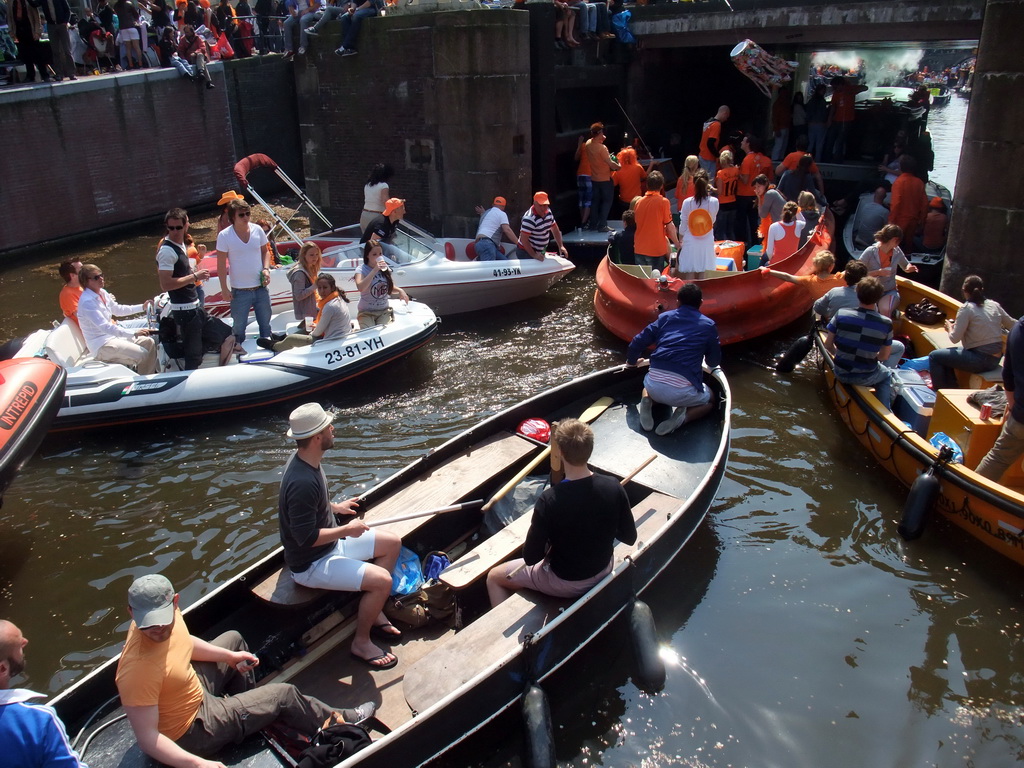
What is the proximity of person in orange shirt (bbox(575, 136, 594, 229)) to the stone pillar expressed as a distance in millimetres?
6202

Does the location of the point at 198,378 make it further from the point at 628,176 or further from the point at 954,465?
the point at 628,176

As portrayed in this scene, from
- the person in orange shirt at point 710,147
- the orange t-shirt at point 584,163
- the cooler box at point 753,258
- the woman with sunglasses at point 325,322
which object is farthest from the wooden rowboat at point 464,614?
the person in orange shirt at point 710,147

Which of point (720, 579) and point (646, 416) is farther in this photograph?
point (646, 416)

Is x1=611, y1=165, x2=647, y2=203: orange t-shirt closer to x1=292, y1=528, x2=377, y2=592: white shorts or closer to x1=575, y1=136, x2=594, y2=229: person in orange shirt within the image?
x1=575, y1=136, x2=594, y2=229: person in orange shirt

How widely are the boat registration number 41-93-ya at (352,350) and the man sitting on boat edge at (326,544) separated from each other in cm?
390

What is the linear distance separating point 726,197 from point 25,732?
38.1 ft

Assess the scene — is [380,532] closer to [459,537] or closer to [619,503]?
[459,537]

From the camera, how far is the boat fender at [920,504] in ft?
19.2

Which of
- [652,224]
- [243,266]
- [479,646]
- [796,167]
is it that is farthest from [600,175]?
[479,646]

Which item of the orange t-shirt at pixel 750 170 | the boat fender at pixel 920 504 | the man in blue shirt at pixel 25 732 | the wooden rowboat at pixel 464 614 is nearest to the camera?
the man in blue shirt at pixel 25 732

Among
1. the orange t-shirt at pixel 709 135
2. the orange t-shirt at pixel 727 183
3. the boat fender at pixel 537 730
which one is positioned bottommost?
the boat fender at pixel 537 730

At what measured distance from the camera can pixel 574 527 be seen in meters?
4.36

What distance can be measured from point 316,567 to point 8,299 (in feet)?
37.5

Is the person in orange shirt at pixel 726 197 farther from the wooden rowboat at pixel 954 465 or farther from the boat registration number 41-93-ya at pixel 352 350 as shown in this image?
the boat registration number 41-93-ya at pixel 352 350
